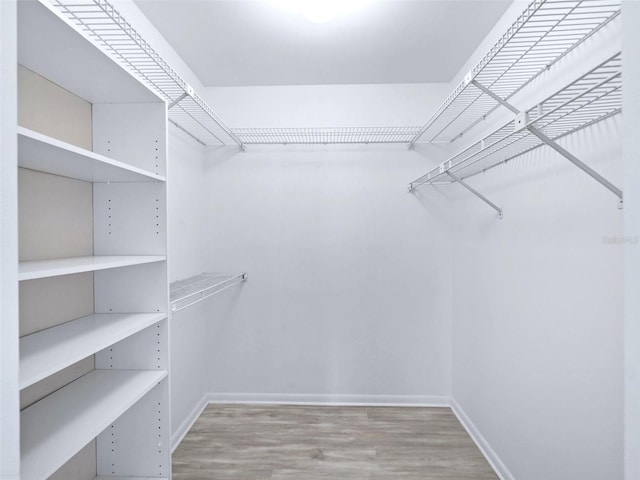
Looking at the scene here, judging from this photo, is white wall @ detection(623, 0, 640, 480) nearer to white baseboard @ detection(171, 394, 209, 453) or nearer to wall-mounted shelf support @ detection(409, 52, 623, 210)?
wall-mounted shelf support @ detection(409, 52, 623, 210)

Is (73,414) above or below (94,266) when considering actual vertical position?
below

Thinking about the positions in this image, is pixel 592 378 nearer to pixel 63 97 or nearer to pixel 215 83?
pixel 63 97

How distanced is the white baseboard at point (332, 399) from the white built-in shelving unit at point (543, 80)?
1510 millimetres

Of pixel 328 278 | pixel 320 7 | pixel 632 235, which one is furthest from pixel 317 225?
pixel 632 235

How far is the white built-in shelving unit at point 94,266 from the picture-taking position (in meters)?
0.91

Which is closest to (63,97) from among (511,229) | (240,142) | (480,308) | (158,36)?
(158,36)

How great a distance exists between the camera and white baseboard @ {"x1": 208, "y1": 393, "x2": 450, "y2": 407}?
95.9 inches

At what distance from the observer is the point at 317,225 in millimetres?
2475

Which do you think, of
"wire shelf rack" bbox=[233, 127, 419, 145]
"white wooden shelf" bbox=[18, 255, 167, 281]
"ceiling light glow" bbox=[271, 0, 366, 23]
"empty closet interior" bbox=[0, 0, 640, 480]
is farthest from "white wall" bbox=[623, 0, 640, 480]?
"wire shelf rack" bbox=[233, 127, 419, 145]

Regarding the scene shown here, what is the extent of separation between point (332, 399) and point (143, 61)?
234 cm

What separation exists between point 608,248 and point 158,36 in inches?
87.6

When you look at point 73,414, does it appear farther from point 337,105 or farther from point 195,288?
point 337,105

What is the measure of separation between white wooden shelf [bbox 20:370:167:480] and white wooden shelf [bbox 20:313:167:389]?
0.72 feet
